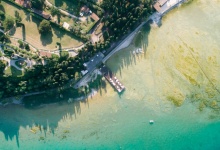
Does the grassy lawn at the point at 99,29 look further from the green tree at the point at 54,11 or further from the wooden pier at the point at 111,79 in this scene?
the green tree at the point at 54,11

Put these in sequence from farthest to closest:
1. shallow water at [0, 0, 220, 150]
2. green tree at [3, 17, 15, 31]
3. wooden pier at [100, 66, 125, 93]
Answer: shallow water at [0, 0, 220, 150], wooden pier at [100, 66, 125, 93], green tree at [3, 17, 15, 31]

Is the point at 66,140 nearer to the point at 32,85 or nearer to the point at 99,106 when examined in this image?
the point at 99,106

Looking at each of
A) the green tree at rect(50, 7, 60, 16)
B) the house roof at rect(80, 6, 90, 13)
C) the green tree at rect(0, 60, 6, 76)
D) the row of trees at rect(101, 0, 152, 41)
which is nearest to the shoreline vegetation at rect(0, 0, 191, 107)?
the row of trees at rect(101, 0, 152, 41)

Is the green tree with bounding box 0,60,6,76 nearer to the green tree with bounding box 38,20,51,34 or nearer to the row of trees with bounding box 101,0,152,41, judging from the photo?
the green tree with bounding box 38,20,51,34

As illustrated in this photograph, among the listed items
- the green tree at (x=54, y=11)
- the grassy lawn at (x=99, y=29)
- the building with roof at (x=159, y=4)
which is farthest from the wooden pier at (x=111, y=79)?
the building with roof at (x=159, y=4)

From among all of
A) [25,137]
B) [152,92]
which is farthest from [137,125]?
[25,137]

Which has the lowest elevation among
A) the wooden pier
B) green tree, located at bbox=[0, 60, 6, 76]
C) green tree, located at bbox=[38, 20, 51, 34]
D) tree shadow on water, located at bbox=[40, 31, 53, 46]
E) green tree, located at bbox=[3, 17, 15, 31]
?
the wooden pier
